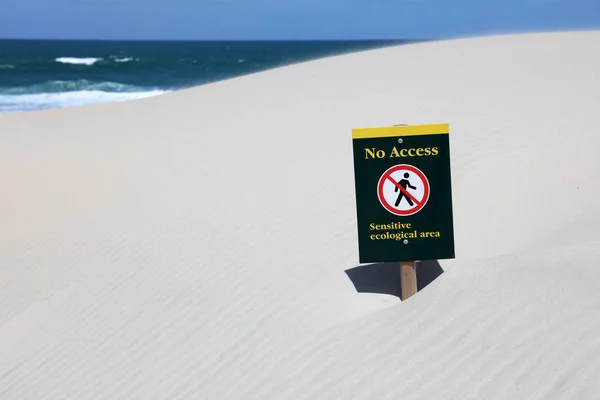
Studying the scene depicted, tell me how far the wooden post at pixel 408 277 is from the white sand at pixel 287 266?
126 mm

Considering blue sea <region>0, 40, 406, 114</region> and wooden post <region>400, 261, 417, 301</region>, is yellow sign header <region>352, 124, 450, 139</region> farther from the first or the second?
blue sea <region>0, 40, 406, 114</region>

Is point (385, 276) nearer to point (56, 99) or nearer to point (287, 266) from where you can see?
point (287, 266)

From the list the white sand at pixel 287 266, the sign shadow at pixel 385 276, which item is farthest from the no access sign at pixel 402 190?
the sign shadow at pixel 385 276

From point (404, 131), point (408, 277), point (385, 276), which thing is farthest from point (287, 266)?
point (404, 131)

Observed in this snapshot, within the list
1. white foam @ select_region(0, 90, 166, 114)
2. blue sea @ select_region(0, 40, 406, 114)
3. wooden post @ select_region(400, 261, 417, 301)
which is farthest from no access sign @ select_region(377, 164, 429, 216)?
white foam @ select_region(0, 90, 166, 114)

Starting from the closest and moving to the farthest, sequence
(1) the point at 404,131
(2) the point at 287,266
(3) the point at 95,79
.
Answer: (1) the point at 404,131 < (2) the point at 287,266 < (3) the point at 95,79

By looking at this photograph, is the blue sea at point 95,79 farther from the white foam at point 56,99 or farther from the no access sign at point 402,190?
the no access sign at point 402,190

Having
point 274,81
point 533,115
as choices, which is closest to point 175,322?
point 533,115

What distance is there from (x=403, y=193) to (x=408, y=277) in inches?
Answer: 20.0

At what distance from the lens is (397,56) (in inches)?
774

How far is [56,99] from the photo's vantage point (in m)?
30.4

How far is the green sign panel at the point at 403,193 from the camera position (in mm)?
4312

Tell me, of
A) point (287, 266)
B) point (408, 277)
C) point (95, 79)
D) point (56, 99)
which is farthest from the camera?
point (95, 79)

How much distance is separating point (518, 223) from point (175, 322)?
2.56 metres
